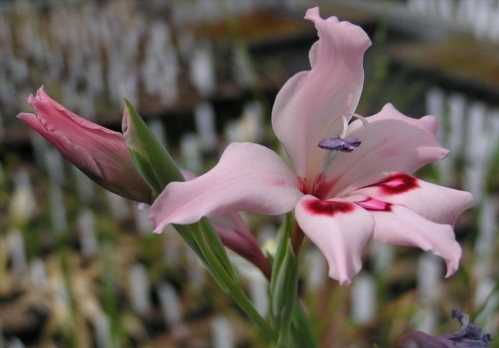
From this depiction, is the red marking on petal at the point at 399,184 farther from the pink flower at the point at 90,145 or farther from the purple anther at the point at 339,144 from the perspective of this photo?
the pink flower at the point at 90,145

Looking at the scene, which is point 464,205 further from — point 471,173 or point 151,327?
point 471,173

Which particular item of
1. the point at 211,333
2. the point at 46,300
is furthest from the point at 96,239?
the point at 211,333

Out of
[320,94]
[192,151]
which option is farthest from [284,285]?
[192,151]

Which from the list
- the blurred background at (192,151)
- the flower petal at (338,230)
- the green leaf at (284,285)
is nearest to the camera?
the flower petal at (338,230)

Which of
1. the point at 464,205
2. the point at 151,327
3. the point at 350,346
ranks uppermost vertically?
the point at 464,205

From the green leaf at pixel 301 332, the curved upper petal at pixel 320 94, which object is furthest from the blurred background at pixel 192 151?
the curved upper petal at pixel 320 94

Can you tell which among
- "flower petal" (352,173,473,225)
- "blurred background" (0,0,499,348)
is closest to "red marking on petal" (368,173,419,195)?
"flower petal" (352,173,473,225)
